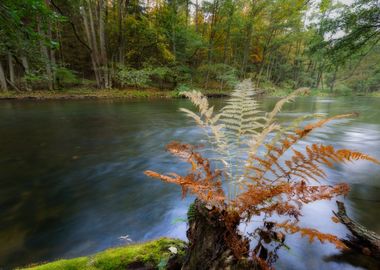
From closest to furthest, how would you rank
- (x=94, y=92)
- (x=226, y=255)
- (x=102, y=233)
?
1. (x=226, y=255)
2. (x=102, y=233)
3. (x=94, y=92)

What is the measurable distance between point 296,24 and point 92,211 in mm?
25749

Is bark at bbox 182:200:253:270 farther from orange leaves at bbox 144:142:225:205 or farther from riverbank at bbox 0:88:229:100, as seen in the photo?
riverbank at bbox 0:88:229:100

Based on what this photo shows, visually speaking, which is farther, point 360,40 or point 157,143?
point 157,143

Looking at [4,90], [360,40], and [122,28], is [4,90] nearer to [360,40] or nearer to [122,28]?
[122,28]

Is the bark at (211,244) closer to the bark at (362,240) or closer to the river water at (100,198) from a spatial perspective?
the river water at (100,198)

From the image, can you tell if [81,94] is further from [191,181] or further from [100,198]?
[191,181]

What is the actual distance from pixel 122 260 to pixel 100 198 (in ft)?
5.99

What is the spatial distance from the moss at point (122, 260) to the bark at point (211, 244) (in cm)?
26

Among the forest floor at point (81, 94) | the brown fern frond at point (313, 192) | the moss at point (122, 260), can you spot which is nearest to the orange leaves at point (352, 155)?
the brown fern frond at point (313, 192)

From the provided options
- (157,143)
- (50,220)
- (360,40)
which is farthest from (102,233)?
(360,40)

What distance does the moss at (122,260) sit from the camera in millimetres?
1509

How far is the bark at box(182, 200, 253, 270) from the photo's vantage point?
45.2 inches

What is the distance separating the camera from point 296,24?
21.8 metres

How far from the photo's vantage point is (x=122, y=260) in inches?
61.1
